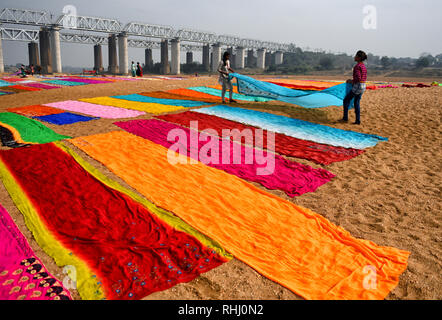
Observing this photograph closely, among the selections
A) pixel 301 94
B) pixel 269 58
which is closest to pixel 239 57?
pixel 269 58

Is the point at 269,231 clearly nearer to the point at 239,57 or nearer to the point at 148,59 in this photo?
the point at 148,59

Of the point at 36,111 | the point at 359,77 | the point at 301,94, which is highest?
the point at 359,77

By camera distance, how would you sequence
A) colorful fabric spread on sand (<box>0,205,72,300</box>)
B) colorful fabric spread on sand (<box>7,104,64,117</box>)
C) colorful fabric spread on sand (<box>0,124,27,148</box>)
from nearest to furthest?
colorful fabric spread on sand (<box>0,205,72,300</box>) → colorful fabric spread on sand (<box>0,124,27,148</box>) → colorful fabric spread on sand (<box>7,104,64,117</box>)

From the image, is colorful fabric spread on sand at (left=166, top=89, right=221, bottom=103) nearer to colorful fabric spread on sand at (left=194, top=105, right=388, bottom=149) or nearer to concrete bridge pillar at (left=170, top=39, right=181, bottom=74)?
colorful fabric spread on sand at (left=194, top=105, right=388, bottom=149)

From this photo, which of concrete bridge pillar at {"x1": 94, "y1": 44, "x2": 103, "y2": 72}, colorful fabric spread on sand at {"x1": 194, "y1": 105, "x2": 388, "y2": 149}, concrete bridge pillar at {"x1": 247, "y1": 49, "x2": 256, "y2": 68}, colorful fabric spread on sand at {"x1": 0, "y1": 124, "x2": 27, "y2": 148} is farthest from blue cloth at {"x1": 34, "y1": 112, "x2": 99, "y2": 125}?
concrete bridge pillar at {"x1": 247, "y1": 49, "x2": 256, "y2": 68}

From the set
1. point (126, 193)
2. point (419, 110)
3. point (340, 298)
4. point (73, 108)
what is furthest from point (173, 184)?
point (419, 110)

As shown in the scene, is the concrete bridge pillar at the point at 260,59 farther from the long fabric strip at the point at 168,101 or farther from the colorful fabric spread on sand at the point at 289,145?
the colorful fabric spread on sand at the point at 289,145
